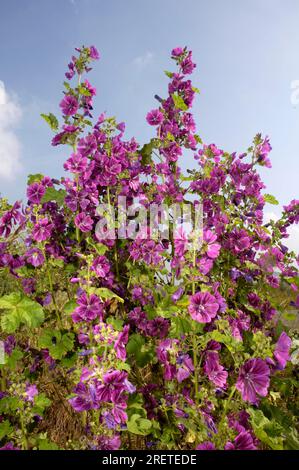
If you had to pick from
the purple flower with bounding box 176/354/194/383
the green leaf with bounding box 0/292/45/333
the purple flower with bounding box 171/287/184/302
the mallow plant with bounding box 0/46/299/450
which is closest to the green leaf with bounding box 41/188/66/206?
the mallow plant with bounding box 0/46/299/450

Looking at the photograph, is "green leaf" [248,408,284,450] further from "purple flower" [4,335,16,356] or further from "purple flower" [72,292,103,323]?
"purple flower" [4,335,16,356]

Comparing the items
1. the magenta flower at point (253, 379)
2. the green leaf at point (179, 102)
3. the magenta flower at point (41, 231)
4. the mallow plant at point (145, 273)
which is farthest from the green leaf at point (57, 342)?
the green leaf at point (179, 102)

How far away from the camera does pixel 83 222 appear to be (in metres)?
2.84

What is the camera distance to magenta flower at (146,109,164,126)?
137 inches

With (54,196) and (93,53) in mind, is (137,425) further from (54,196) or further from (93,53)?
(93,53)

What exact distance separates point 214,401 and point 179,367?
0.87 feet

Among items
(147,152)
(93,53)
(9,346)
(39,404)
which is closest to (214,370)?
(39,404)

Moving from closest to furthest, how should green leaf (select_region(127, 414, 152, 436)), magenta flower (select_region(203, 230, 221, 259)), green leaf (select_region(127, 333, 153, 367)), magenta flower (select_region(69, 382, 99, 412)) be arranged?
magenta flower (select_region(69, 382, 99, 412))
green leaf (select_region(127, 414, 152, 436))
magenta flower (select_region(203, 230, 221, 259))
green leaf (select_region(127, 333, 153, 367))

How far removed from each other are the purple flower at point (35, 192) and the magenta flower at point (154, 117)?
1.09 meters

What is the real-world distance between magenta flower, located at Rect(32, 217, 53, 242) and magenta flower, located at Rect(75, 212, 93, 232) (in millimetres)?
197

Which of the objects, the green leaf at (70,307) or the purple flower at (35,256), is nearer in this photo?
the green leaf at (70,307)

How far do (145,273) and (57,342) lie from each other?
0.76m

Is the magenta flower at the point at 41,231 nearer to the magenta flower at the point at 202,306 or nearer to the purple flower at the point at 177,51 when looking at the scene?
the magenta flower at the point at 202,306

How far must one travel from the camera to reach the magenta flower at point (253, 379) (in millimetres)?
1801
